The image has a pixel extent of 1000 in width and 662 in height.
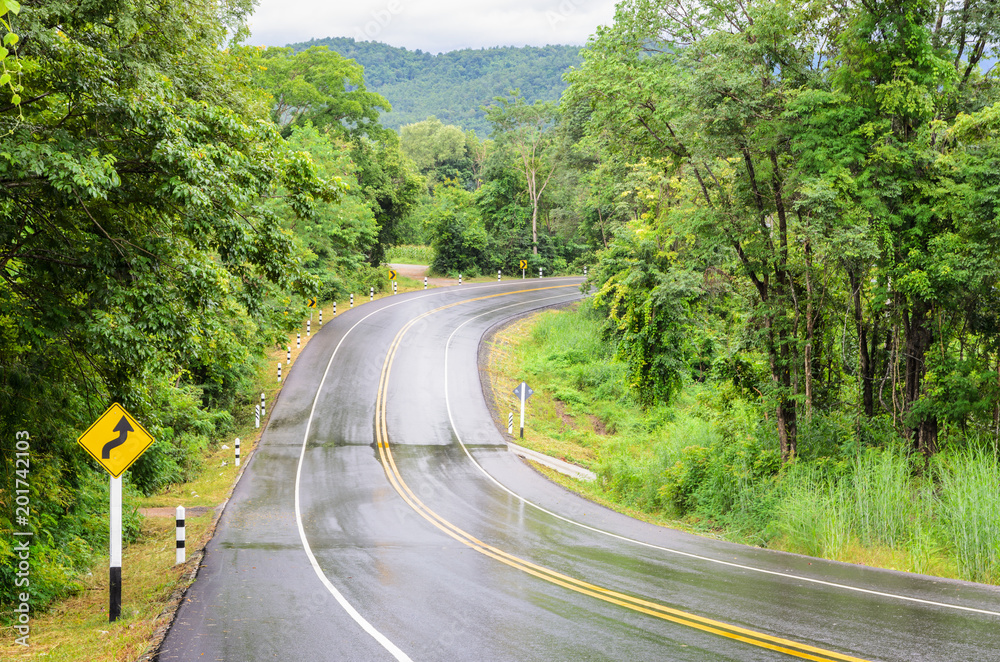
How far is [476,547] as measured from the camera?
1167cm

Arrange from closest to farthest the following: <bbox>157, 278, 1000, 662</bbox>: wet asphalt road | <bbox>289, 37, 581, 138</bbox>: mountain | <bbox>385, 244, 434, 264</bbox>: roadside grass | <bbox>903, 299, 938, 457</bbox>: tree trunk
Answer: <bbox>157, 278, 1000, 662</bbox>: wet asphalt road < <bbox>903, 299, 938, 457</bbox>: tree trunk < <bbox>385, 244, 434, 264</bbox>: roadside grass < <bbox>289, 37, 581, 138</bbox>: mountain

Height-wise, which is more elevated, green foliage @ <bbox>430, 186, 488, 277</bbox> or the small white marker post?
green foliage @ <bbox>430, 186, 488, 277</bbox>

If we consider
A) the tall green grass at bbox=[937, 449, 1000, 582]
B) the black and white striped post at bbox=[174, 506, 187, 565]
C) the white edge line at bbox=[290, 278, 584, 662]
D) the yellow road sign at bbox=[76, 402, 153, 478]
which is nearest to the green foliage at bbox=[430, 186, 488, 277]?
the white edge line at bbox=[290, 278, 584, 662]

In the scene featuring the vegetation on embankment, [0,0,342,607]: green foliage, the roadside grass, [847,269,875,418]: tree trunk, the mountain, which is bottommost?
the vegetation on embankment

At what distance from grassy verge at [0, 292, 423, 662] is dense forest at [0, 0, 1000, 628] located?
507 millimetres

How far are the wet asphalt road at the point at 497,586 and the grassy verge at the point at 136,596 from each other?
1.17 ft

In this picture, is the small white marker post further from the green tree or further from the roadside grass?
the roadside grass

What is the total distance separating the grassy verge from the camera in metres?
6.80

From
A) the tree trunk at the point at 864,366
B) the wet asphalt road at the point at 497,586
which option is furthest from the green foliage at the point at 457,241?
the tree trunk at the point at 864,366

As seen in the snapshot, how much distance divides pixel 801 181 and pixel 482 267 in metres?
47.2

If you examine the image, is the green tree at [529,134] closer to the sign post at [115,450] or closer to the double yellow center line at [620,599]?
the double yellow center line at [620,599]

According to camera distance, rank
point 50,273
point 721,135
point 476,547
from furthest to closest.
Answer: point 721,135 → point 476,547 → point 50,273

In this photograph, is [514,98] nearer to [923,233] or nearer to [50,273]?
[923,233]

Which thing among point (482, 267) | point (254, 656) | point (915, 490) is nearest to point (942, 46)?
point (915, 490)
